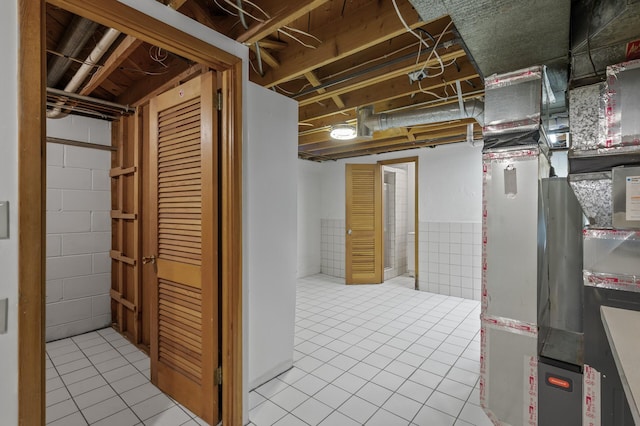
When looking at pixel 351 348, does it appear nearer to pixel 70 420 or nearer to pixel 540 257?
pixel 540 257

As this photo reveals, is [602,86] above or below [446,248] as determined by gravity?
above

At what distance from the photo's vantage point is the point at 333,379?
228 cm

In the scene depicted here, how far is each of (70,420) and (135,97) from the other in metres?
2.53

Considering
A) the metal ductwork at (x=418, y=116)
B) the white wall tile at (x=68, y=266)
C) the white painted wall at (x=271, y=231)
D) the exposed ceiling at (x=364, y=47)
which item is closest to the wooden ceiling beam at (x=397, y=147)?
the exposed ceiling at (x=364, y=47)

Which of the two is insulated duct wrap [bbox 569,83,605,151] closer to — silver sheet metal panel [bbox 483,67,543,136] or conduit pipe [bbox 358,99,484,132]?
silver sheet metal panel [bbox 483,67,543,136]

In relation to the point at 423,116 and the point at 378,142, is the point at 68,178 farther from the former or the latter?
the point at 378,142

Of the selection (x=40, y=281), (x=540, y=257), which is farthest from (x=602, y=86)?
(x=40, y=281)

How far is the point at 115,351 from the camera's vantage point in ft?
8.77

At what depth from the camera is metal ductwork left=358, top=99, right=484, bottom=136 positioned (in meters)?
2.52

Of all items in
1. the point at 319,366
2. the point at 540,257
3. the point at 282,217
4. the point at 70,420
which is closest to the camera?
the point at 540,257

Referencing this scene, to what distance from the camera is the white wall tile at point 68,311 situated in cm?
286

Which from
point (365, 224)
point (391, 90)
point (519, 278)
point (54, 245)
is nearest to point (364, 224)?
point (365, 224)

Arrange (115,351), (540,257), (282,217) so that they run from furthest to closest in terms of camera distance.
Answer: (115,351) < (282,217) < (540,257)

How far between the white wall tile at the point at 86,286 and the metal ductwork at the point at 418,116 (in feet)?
10.2
